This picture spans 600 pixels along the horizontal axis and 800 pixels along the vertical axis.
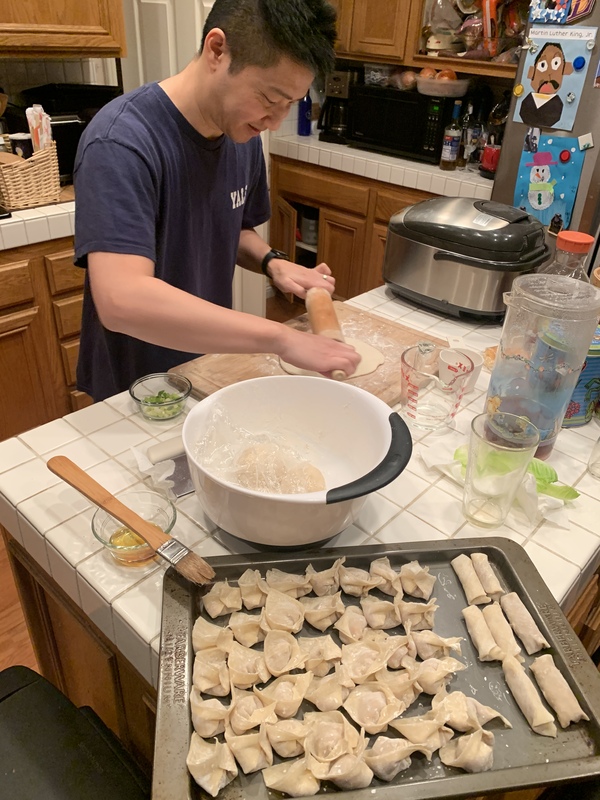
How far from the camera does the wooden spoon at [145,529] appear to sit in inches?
27.8

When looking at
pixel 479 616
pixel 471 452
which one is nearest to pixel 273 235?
pixel 471 452

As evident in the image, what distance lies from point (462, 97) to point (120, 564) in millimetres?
Answer: 2781

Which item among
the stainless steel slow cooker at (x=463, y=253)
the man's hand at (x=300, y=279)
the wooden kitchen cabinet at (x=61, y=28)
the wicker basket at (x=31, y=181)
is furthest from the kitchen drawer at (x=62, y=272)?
the stainless steel slow cooker at (x=463, y=253)

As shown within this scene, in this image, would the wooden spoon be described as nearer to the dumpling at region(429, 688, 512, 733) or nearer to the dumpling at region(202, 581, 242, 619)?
the dumpling at region(202, 581, 242, 619)

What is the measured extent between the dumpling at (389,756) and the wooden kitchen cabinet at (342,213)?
2.52m

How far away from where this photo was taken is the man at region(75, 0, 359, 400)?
985 mm

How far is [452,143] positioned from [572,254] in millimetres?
1677

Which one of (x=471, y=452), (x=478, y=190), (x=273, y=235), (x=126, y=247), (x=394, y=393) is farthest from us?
(x=273, y=235)

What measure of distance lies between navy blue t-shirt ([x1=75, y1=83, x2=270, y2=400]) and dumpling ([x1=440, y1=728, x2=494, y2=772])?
83 centimetres

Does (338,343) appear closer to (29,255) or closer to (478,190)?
(29,255)

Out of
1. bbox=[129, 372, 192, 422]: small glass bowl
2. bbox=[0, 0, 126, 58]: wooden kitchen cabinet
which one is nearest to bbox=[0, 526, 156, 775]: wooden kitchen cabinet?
bbox=[129, 372, 192, 422]: small glass bowl

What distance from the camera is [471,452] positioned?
881 mm

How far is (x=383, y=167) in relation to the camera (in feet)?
9.12

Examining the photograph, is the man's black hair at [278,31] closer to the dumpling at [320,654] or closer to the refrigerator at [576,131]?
the dumpling at [320,654]
